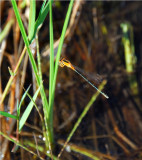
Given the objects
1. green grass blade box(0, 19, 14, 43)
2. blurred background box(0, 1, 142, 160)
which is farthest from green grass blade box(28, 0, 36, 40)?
green grass blade box(0, 19, 14, 43)

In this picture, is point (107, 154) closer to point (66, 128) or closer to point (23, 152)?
point (66, 128)

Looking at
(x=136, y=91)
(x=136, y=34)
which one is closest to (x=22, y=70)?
(x=136, y=91)

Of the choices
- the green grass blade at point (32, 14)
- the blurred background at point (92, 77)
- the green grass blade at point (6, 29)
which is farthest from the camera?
the green grass blade at point (6, 29)

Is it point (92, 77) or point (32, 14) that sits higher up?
point (32, 14)

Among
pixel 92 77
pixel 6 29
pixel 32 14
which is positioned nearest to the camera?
pixel 32 14

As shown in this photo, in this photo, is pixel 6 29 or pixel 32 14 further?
pixel 6 29

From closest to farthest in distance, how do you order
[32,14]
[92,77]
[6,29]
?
[32,14], [92,77], [6,29]

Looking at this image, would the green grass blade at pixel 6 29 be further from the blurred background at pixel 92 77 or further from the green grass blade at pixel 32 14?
the green grass blade at pixel 32 14

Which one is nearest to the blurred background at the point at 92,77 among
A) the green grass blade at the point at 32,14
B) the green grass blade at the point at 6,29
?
the green grass blade at the point at 6,29
